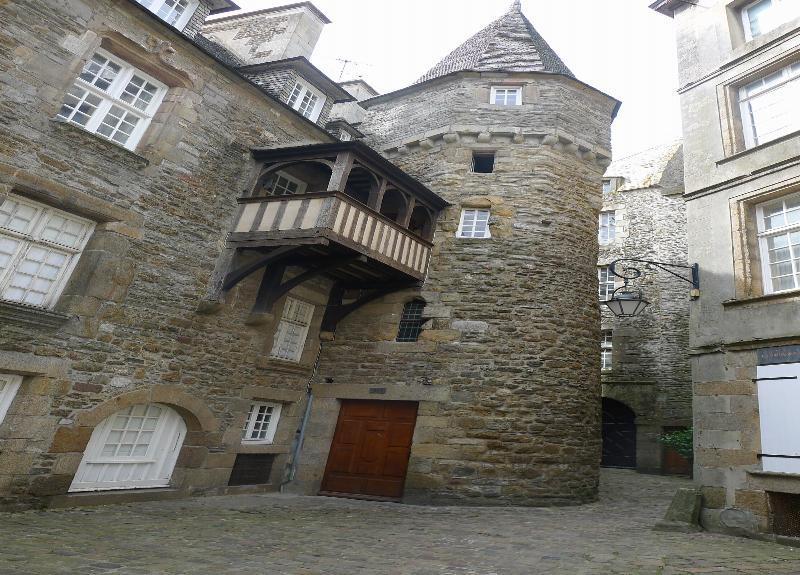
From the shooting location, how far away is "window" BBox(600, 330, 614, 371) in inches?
634

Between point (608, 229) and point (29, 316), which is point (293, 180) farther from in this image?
point (608, 229)

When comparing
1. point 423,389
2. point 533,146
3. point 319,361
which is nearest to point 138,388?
point 319,361

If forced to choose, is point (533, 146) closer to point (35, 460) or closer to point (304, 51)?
point (304, 51)

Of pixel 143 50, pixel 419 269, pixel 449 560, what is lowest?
pixel 449 560

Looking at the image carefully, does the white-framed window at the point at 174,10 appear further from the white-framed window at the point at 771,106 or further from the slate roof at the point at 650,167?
the slate roof at the point at 650,167

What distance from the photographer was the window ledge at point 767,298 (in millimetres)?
5730

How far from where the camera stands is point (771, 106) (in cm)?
700

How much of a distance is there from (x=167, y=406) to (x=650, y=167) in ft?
63.5

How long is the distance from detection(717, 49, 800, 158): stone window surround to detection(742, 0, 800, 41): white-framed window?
87 centimetres

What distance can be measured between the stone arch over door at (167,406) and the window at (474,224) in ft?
19.0

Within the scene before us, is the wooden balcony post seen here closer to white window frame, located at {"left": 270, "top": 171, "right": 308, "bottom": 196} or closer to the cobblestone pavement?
white window frame, located at {"left": 270, "top": 171, "right": 308, "bottom": 196}

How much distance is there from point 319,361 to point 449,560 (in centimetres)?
570

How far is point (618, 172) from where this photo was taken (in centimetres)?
2014

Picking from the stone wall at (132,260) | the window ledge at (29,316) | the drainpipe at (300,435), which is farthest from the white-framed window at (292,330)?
the window ledge at (29,316)
